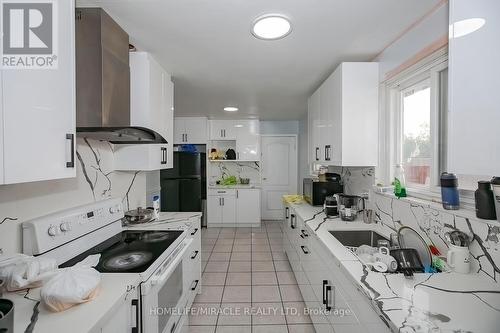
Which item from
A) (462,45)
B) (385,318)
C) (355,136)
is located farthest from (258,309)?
(462,45)

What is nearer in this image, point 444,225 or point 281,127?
point 444,225

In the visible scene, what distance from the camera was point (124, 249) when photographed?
145 cm

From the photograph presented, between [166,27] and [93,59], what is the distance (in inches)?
19.6

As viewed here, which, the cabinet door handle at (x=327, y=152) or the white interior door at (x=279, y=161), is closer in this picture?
the cabinet door handle at (x=327, y=152)

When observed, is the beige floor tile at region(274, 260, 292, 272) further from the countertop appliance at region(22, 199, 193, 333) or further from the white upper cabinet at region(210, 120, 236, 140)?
the white upper cabinet at region(210, 120, 236, 140)

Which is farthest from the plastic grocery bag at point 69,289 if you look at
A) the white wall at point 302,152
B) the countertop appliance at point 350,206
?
the white wall at point 302,152

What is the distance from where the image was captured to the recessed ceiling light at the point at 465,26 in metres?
0.90

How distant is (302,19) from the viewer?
1.45m

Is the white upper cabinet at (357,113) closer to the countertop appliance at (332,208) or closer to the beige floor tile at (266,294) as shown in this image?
the countertop appliance at (332,208)

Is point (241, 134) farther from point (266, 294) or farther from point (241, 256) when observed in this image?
point (266, 294)

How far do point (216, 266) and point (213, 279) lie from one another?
332 mm

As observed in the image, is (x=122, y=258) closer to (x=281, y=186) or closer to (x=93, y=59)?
(x=93, y=59)

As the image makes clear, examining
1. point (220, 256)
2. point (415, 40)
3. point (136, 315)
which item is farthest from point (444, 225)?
point (220, 256)

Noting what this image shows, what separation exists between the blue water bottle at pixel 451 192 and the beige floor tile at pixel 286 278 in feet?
6.12
